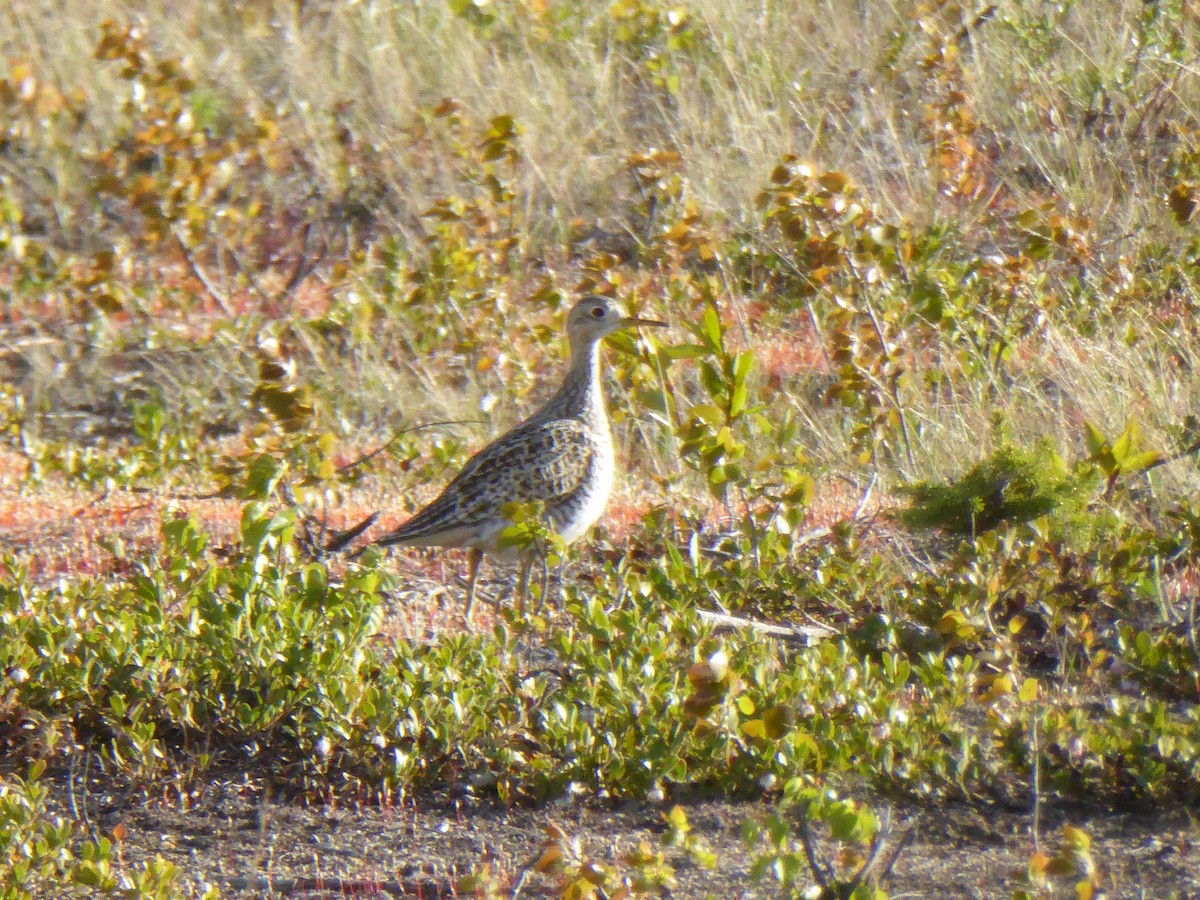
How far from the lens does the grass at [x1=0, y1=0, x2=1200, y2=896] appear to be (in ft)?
15.4

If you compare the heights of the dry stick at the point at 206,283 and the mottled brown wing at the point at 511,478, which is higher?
the dry stick at the point at 206,283

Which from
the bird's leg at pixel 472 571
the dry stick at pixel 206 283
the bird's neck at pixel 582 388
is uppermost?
the dry stick at pixel 206 283

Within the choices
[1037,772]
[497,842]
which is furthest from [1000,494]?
[497,842]

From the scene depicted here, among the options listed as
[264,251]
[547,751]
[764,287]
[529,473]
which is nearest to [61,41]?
[264,251]

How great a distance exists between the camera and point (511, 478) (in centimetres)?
707

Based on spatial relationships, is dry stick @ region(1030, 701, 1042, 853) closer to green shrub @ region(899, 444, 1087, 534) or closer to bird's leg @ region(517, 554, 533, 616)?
green shrub @ region(899, 444, 1087, 534)

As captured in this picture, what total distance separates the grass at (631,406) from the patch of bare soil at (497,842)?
8 cm

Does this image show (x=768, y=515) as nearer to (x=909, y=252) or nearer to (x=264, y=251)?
(x=909, y=252)

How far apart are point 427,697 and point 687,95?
901 centimetres

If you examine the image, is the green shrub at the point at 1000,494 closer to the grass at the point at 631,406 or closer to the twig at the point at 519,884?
the grass at the point at 631,406

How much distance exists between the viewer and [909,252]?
6973 millimetres

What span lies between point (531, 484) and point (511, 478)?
0.10 m

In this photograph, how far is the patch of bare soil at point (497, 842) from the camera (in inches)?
166

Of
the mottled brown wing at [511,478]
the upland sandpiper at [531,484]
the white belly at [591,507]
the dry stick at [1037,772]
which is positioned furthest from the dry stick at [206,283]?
the dry stick at [1037,772]
